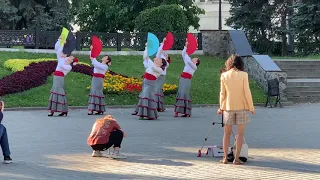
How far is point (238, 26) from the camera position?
3694 centimetres

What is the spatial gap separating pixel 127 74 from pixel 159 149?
1300 centimetres

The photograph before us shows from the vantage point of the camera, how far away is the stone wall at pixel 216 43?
29438 mm

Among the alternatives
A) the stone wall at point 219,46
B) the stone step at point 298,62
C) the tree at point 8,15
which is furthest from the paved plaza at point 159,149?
the tree at point 8,15

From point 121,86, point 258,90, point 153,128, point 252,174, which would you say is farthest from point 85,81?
point 252,174

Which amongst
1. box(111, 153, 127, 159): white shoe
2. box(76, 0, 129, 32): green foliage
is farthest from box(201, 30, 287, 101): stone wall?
box(111, 153, 127, 159): white shoe

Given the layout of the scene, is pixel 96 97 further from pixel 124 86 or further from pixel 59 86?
pixel 124 86

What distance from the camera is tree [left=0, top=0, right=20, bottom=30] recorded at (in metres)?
37.3

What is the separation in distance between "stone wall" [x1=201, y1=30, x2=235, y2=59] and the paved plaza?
11.4m

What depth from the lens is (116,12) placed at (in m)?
41.2

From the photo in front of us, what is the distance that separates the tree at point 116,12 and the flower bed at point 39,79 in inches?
648

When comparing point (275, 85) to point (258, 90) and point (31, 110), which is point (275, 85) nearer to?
point (258, 90)

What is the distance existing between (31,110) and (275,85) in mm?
8526

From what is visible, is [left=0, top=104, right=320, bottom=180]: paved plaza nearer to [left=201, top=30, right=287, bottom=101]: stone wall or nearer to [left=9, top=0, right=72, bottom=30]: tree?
[left=201, top=30, right=287, bottom=101]: stone wall

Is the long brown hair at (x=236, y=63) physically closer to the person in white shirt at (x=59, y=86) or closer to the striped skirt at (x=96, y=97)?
the person in white shirt at (x=59, y=86)
